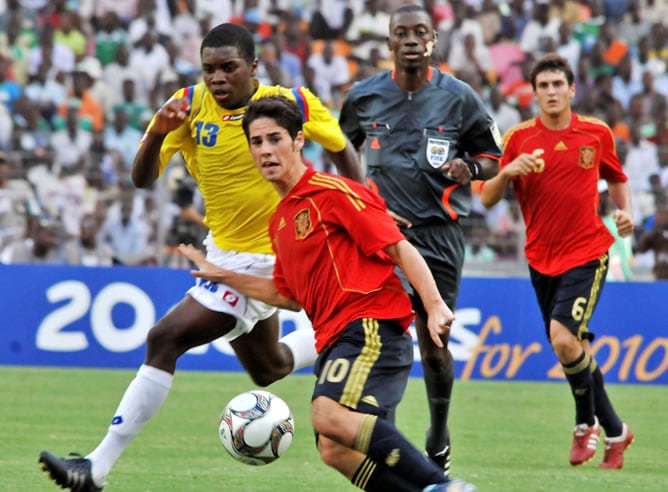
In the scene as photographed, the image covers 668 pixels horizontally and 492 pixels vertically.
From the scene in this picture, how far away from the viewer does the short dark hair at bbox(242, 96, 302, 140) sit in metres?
6.21

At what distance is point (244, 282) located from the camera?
657 centimetres

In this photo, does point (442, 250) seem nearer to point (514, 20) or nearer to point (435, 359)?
point (435, 359)

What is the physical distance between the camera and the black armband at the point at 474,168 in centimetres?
826

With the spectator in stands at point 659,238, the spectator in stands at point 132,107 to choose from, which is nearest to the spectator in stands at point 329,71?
the spectator in stands at point 132,107

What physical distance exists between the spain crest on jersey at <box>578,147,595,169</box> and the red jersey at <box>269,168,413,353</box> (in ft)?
12.2

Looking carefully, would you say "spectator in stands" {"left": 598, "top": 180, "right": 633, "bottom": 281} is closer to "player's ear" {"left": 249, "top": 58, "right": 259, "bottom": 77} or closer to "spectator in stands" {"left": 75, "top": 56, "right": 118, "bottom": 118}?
"spectator in stands" {"left": 75, "top": 56, "right": 118, "bottom": 118}

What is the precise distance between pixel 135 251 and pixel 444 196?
8313 mm

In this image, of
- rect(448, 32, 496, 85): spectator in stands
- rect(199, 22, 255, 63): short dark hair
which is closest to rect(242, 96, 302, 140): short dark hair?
rect(199, 22, 255, 63): short dark hair

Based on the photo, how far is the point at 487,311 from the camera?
50.8 ft

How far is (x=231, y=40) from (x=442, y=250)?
2075mm

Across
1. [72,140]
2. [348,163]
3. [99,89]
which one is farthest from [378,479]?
[99,89]

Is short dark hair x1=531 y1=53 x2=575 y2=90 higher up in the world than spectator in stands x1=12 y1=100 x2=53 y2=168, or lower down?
higher up

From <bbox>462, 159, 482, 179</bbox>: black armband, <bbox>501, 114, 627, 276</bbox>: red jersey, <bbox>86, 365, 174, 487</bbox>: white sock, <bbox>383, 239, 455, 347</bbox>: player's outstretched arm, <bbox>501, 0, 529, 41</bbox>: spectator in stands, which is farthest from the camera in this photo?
<bbox>501, 0, 529, 41</bbox>: spectator in stands

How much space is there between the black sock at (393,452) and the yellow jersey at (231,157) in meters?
2.32
